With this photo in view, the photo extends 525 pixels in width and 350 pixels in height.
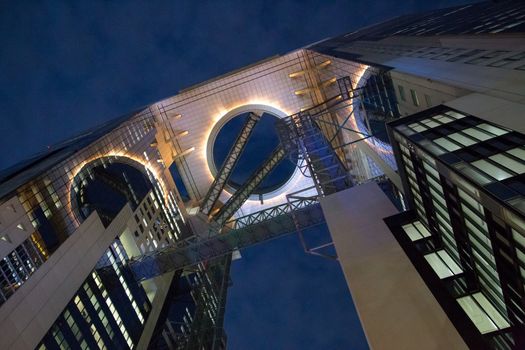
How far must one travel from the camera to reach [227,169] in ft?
199

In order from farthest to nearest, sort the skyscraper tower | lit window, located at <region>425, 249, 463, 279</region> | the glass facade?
lit window, located at <region>425, 249, 463, 279</region>
the skyscraper tower
the glass facade

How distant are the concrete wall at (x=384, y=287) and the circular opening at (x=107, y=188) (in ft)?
67.2

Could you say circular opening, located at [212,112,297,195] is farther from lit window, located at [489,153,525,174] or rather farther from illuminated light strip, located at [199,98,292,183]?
lit window, located at [489,153,525,174]

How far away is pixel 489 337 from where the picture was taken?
15.1 metres

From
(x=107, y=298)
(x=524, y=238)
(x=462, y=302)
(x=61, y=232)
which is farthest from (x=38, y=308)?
(x=524, y=238)

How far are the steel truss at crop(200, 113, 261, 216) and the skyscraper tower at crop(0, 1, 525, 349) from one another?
339cm

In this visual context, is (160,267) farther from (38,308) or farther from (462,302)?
(462,302)

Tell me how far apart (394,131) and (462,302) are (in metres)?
9.20

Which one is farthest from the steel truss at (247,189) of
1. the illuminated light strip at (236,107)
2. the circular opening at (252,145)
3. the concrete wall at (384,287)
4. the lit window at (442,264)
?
the lit window at (442,264)

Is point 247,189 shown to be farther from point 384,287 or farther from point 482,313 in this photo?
point 482,313

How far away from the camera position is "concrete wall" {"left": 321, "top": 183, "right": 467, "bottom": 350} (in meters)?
15.6

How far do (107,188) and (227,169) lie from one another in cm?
2454

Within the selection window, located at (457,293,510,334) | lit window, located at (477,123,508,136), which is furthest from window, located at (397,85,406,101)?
window, located at (457,293,510,334)

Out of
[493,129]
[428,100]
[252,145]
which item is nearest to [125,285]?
[428,100]
